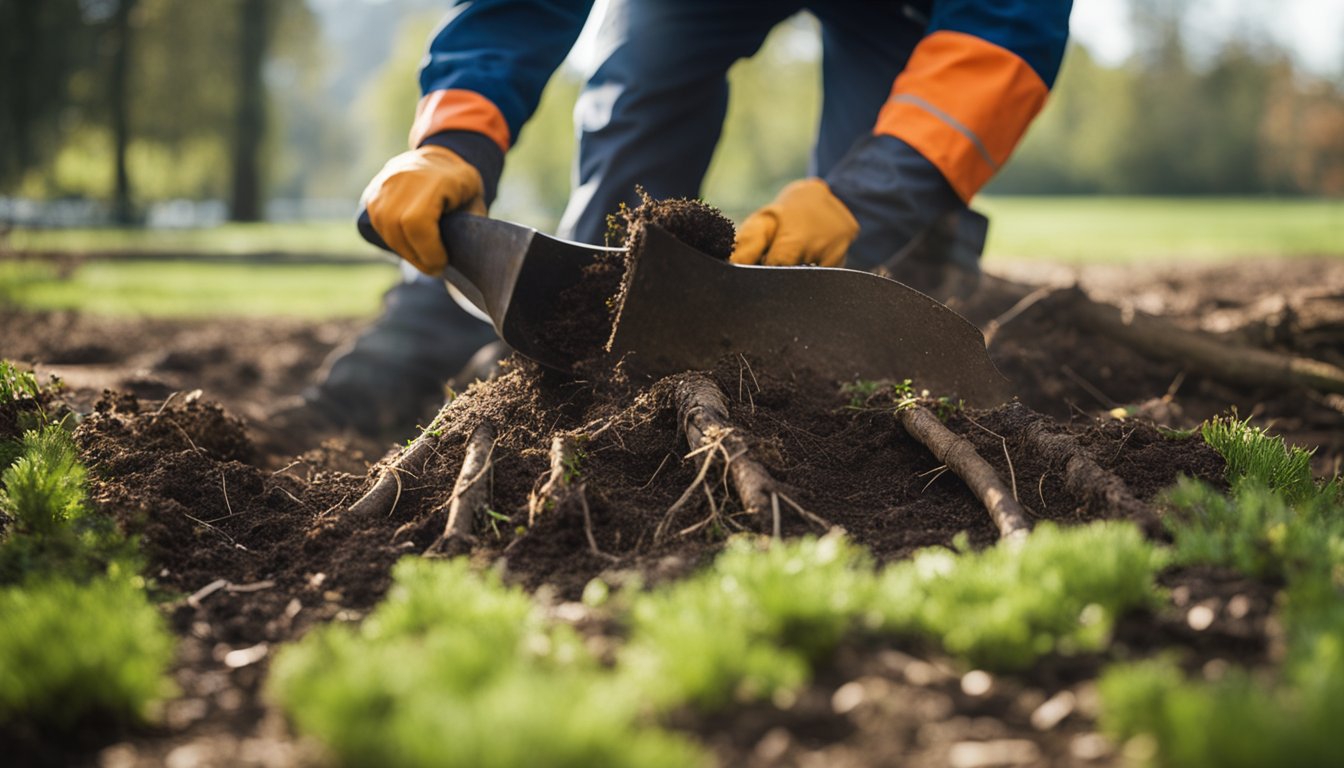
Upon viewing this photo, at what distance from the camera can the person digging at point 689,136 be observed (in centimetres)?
378

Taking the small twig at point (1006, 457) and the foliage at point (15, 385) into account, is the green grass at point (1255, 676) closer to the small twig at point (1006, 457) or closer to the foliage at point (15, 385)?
the small twig at point (1006, 457)

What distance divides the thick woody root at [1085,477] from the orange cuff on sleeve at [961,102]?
4.41ft

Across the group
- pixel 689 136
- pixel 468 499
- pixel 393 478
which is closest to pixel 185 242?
pixel 689 136

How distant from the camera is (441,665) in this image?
1.62 meters

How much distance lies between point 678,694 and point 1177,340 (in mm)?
3846

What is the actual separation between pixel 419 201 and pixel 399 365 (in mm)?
2100

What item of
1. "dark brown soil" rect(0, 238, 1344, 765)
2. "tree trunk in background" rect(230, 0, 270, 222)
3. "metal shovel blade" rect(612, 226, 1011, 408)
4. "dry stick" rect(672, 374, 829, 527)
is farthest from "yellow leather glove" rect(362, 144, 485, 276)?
"tree trunk in background" rect(230, 0, 270, 222)

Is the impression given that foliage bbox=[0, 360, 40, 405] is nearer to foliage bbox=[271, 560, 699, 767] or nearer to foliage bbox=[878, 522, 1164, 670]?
foliage bbox=[271, 560, 699, 767]

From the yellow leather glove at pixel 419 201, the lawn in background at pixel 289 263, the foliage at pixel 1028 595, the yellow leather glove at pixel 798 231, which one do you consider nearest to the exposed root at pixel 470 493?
the yellow leather glove at pixel 419 201

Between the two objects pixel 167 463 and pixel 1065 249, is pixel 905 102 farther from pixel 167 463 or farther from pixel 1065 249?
pixel 1065 249

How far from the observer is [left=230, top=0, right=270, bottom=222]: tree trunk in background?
29.5 metres

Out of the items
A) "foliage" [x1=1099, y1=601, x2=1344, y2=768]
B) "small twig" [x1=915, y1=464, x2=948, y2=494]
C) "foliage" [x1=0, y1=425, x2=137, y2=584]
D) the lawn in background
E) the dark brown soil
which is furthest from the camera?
the lawn in background

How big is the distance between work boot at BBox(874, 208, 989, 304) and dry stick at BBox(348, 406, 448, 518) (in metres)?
2.11

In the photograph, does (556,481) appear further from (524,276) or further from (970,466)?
(970,466)
